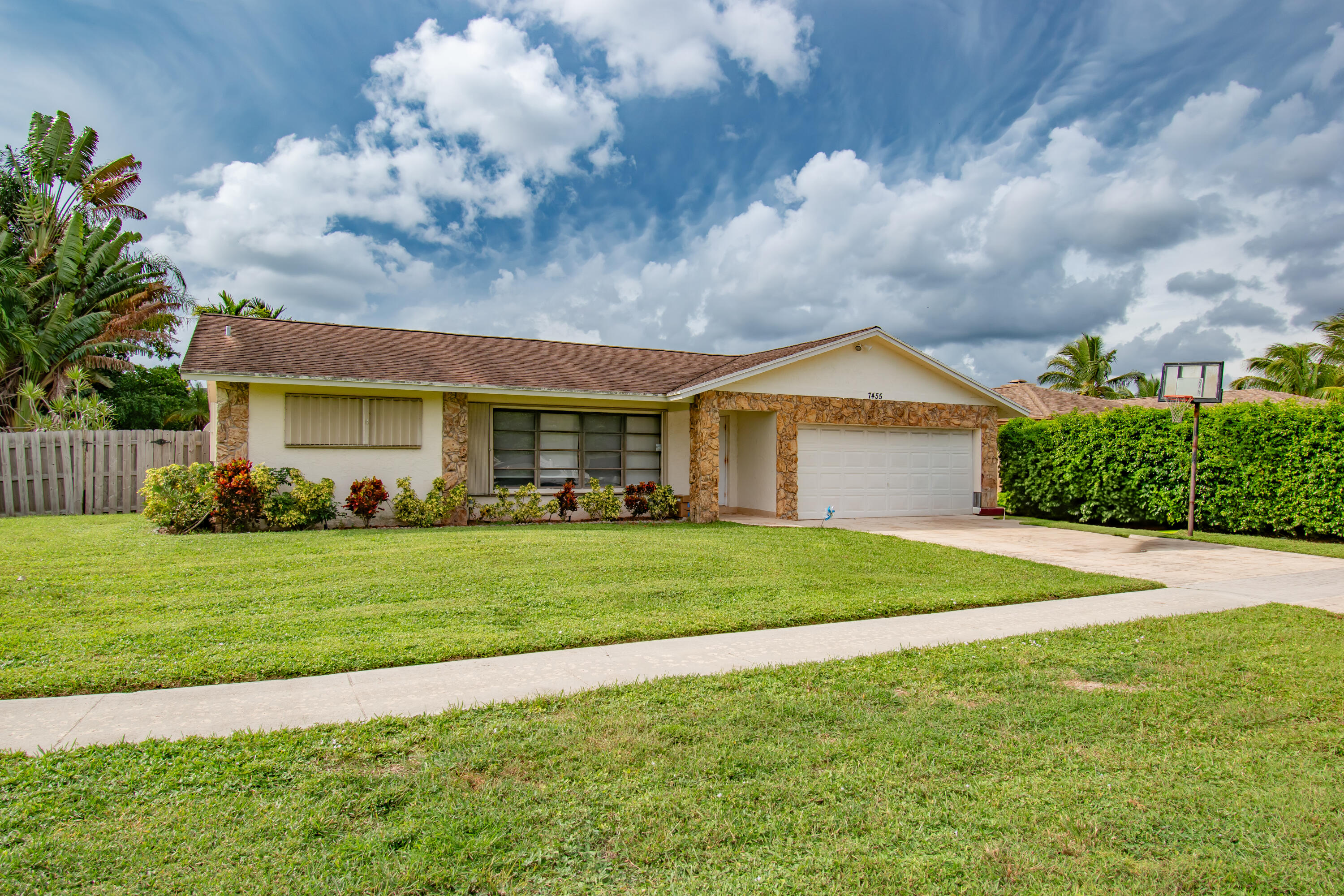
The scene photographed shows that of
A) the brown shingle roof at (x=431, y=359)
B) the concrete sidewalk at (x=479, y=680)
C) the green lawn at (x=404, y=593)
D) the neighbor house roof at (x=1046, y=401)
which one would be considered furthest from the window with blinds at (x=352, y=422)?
the neighbor house roof at (x=1046, y=401)

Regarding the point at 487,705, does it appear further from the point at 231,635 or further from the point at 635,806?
the point at 231,635

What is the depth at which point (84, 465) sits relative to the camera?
53.8 feet

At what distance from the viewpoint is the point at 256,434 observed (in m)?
13.4

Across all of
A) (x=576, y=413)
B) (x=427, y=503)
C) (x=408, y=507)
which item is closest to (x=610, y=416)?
(x=576, y=413)

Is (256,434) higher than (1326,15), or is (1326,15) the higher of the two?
(1326,15)

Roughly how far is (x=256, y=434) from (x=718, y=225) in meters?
11.0

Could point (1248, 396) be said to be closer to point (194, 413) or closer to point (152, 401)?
point (194, 413)

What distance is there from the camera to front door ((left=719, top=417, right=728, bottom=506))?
18.9 metres

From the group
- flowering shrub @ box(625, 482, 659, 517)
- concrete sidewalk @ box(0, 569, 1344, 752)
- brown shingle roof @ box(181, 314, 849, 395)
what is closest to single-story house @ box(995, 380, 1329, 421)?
brown shingle roof @ box(181, 314, 849, 395)

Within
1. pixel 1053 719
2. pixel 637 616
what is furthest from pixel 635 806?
pixel 637 616

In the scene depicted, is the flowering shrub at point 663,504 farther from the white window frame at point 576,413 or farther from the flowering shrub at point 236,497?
the flowering shrub at point 236,497

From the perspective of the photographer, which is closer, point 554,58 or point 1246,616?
point 1246,616

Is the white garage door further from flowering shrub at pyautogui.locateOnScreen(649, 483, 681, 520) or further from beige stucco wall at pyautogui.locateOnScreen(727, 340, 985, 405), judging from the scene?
flowering shrub at pyautogui.locateOnScreen(649, 483, 681, 520)

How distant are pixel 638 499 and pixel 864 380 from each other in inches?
237
